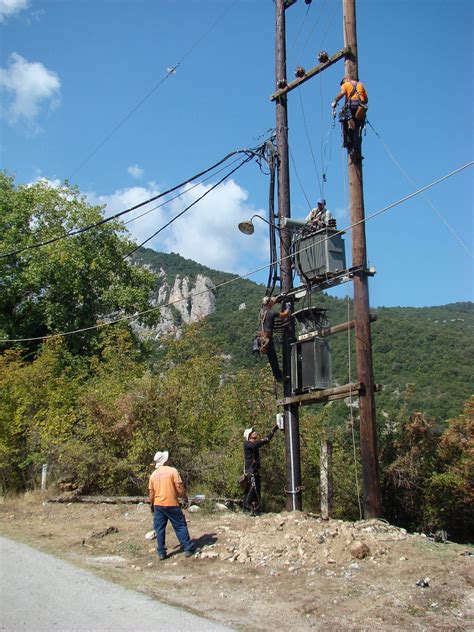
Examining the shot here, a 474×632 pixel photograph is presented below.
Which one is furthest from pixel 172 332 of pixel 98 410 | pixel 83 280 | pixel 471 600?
pixel 471 600

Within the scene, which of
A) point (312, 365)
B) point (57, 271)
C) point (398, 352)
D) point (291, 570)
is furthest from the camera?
point (398, 352)

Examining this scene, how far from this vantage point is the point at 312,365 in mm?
11102

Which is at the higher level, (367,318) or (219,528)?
(367,318)

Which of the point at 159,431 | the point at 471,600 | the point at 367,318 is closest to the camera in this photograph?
the point at 471,600

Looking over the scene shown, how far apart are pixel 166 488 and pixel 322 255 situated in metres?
4.94

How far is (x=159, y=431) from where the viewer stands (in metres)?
16.3

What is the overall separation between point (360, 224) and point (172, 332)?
12637 millimetres

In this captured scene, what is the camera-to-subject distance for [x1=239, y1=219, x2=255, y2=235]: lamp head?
1278 cm

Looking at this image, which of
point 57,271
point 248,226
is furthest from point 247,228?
point 57,271

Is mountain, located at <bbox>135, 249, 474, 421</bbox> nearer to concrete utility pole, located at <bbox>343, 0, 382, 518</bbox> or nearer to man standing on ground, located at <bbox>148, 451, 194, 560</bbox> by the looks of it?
concrete utility pole, located at <bbox>343, 0, 382, 518</bbox>

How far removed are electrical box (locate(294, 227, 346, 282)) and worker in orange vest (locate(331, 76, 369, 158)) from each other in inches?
61.5

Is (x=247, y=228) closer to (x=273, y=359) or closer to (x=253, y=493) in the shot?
(x=273, y=359)

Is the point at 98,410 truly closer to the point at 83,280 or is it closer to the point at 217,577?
the point at 217,577

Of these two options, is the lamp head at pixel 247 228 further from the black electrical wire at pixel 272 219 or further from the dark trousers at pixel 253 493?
the dark trousers at pixel 253 493
